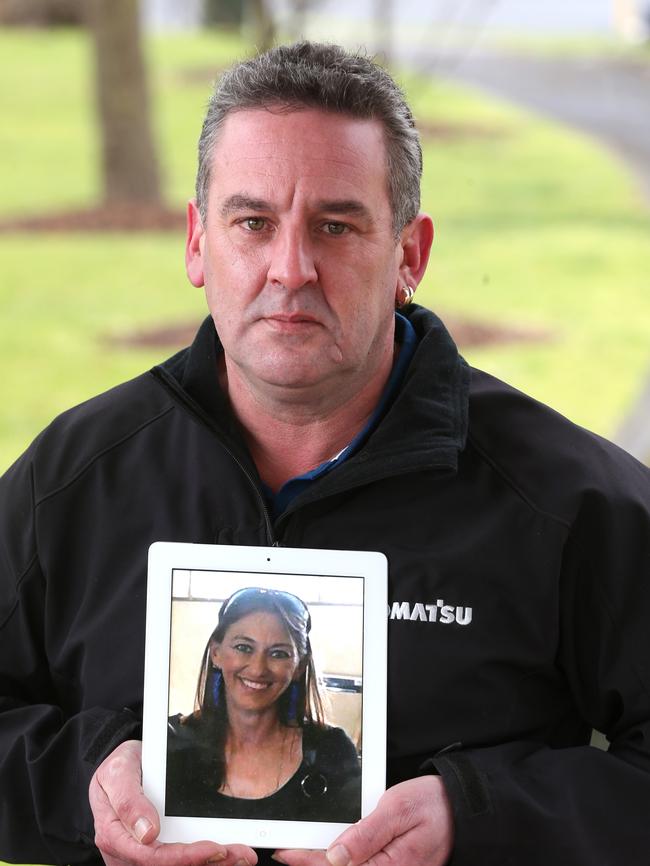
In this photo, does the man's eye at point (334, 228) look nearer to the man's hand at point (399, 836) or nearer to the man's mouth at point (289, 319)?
the man's mouth at point (289, 319)

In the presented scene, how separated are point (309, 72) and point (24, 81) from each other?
327 inches

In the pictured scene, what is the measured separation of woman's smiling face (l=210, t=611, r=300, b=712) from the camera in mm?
1468

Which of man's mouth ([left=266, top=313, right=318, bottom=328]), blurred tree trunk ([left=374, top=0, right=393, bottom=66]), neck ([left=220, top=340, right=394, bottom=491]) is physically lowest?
neck ([left=220, top=340, right=394, bottom=491])

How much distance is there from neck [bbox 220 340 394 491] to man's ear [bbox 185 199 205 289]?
0.41 ft

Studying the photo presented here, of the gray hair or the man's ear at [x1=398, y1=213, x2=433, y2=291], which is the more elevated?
the gray hair

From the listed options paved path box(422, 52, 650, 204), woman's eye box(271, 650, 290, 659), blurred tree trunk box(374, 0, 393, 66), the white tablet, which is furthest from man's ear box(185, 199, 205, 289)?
paved path box(422, 52, 650, 204)

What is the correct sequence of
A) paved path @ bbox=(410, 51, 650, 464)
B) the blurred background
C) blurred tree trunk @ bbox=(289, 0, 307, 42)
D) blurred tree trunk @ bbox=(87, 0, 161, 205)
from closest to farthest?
blurred tree trunk @ bbox=(289, 0, 307, 42)
the blurred background
blurred tree trunk @ bbox=(87, 0, 161, 205)
paved path @ bbox=(410, 51, 650, 464)

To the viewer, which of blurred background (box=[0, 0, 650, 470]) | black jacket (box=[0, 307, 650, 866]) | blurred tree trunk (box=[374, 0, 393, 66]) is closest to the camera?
black jacket (box=[0, 307, 650, 866])

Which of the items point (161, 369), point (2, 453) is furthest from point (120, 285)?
point (161, 369)

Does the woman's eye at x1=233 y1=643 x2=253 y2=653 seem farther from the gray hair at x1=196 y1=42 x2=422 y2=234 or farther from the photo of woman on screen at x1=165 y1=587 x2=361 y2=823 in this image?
the gray hair at x1=196 y1=42 x2=422 y2=234

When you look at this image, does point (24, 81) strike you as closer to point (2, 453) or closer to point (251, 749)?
point (2, 453)

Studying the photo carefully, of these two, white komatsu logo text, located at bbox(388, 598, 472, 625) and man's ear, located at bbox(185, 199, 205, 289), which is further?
man's ear, located at bbox(185, 199, 205, 289)

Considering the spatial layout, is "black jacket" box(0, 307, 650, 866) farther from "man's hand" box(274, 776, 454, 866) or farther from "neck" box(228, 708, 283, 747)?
"neck" box(228, 708, 283, 747)

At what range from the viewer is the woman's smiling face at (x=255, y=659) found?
1468mm
